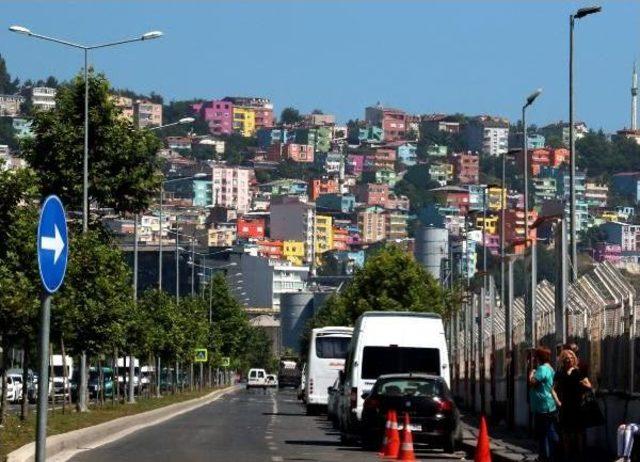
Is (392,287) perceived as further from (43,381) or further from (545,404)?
(43,381)

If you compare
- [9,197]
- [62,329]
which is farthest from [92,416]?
[9,197]

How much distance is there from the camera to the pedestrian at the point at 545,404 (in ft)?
90.5

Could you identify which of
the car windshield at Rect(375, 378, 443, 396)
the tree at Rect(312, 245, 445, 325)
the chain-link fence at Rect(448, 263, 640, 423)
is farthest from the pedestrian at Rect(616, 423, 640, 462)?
the tree at Rect(312, 245, 445, 325)

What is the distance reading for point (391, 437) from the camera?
32750 millimetres

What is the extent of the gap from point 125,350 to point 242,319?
9043 centimetres

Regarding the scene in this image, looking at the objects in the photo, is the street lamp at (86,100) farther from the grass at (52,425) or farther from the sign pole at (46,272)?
the sign pole at (46,272)

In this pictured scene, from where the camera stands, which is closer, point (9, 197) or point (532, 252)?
point (9, 197)

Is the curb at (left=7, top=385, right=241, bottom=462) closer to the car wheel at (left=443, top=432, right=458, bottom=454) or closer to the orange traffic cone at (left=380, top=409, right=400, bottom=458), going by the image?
the orange traffic cone at (left=380, top=409, right=400, bottom=458)

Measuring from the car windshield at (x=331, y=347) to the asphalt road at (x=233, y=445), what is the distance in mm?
15587

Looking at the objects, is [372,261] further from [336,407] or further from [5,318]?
[5,318]

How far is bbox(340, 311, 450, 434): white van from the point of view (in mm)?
39719

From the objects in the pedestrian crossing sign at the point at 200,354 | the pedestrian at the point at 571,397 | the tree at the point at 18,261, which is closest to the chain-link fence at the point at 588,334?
the pedestrian at the point at 571,397

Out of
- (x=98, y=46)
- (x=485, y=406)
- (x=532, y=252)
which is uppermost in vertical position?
(x=98, y=46)

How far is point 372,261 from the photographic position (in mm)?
109375
